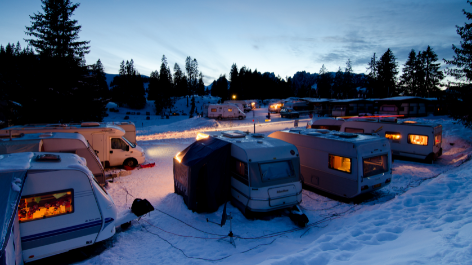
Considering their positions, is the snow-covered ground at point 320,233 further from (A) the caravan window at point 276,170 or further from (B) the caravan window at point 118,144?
(B) the caravan window at point 118,144

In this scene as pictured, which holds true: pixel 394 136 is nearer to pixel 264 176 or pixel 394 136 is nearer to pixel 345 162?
pixel 345 162

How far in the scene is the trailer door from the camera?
12.1 meters

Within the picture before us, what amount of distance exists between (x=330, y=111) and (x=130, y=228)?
43.5 meters

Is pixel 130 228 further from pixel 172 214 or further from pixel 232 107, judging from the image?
pixel 232 107

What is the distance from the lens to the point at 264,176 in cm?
699

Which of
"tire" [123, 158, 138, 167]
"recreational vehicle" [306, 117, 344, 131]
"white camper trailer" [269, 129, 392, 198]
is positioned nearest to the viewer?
"white camper trailer" [269, 129, 392, 198]

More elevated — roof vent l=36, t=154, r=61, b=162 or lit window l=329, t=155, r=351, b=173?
roof vent l=36, t=154, r=61, b=162

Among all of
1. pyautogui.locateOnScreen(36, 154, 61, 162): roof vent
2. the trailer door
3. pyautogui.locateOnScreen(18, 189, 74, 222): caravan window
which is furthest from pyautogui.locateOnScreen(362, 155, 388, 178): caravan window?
the trailer door

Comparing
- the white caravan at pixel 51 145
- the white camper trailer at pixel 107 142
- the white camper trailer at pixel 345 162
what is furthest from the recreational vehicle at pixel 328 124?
the white caravan at pixel 51 145

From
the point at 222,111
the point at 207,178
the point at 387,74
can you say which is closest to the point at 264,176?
the point at 207,178

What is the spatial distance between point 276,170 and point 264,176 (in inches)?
19.3

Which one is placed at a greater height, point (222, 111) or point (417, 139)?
point (222, 111)

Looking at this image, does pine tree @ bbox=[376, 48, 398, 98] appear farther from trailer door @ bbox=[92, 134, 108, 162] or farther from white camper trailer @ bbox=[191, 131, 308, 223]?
trailer door @ bbox=[92, 134, 108, 162]

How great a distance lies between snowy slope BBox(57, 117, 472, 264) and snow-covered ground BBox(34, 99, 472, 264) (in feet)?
0.04
